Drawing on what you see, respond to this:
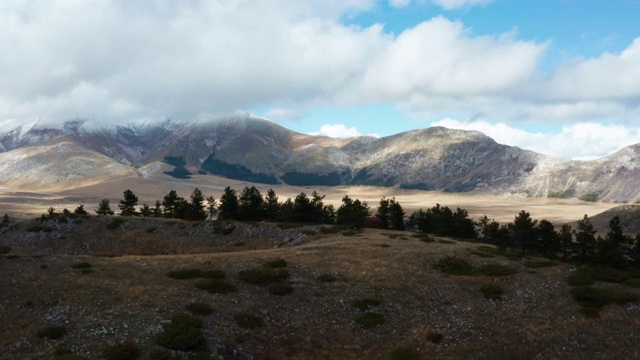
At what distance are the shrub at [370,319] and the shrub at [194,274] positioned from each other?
14285 mm

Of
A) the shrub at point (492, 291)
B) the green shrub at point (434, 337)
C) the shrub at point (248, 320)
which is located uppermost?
the shrub at point (492, 291)

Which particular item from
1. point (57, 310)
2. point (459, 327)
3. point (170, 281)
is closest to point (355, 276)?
point (459, 327)

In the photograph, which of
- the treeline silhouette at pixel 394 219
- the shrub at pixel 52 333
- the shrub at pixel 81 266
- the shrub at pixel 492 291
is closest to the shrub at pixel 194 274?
the shrub at pixel 81 266

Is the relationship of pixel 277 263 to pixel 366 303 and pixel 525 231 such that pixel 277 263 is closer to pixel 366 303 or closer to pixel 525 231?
pixel 366 303

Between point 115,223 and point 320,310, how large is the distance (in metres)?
59.1

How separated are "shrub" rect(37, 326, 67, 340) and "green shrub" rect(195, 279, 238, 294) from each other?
11.5 metres

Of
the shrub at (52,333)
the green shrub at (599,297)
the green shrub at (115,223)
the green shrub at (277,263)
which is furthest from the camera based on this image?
the green shrub at (115,223)

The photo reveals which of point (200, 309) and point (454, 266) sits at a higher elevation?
point (454, 266)

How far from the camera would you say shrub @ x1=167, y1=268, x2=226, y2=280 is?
40.2 meters

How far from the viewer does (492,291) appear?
40.8 metres

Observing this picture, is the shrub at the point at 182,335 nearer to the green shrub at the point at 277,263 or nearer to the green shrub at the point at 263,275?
the green shrub at the point at 263,275

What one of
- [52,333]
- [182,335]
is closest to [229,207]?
[52,333]

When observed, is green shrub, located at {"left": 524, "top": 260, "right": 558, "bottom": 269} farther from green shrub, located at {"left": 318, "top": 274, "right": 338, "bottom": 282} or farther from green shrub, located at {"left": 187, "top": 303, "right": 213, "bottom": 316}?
green shrub, located at {"left": 187, "top": 303, "right": 213, "bottom": 316}

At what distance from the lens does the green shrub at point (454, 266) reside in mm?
46506
